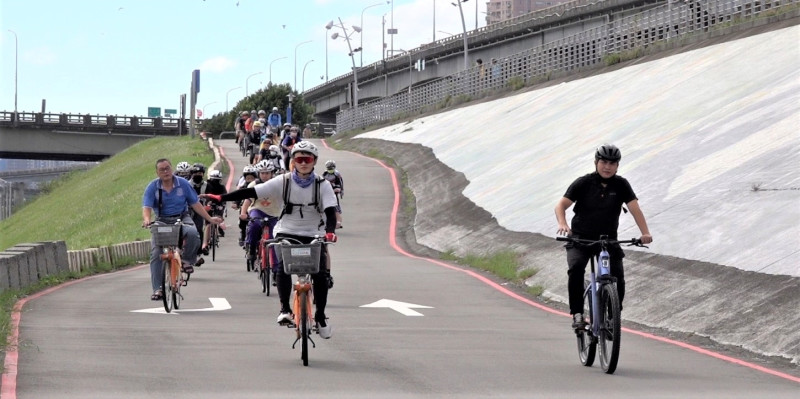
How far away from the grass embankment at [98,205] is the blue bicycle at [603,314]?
79.4 ft

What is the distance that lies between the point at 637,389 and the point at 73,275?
48.8ft

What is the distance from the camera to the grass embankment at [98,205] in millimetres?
44062

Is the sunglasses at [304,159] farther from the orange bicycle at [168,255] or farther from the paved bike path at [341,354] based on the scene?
the orange bicycle at [168,255]

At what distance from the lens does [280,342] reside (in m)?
14.0

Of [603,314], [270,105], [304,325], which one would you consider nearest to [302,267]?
[304,325]

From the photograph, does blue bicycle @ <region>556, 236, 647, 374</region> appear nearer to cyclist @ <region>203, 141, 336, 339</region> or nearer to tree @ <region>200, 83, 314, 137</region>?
cyclist @ <region>203, 141, 336, 339</region>

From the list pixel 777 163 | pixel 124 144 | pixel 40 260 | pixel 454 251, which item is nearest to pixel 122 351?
pixel 40 260

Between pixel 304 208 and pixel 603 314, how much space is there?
9.57 feet

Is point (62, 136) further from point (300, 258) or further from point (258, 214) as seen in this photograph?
point (300, 258)

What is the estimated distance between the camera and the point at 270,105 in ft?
390

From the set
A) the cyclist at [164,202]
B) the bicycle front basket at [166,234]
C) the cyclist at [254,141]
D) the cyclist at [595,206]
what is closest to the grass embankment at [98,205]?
the cyclist at [254,141]

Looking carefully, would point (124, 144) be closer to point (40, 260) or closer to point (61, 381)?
point (40, 260)

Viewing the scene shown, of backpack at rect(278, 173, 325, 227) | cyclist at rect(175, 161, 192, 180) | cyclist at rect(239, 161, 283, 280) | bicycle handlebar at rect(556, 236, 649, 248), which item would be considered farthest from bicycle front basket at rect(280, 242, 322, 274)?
cyclist at rect(175, 161, 192, 180)

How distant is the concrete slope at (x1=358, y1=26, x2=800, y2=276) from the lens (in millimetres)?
20578
